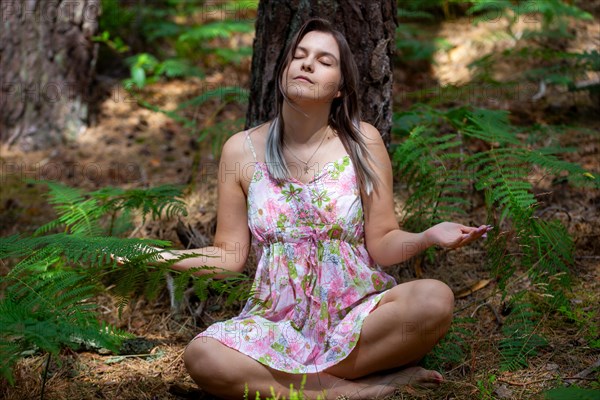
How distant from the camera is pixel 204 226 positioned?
3.80 meters

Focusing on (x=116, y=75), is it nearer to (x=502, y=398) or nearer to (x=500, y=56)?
(x=500, y=56)

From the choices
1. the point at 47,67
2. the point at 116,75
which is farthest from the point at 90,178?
the point at 116,75

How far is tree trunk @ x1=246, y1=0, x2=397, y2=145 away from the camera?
3295 millimetres

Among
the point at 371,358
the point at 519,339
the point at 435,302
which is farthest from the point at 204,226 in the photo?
the point at 519,339

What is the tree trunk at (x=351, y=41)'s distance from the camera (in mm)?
3295

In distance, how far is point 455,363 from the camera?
2.81 metres

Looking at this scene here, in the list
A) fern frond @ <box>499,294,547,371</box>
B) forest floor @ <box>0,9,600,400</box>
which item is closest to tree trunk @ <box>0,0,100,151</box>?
Result: forest floor @ <box>0,9,600,400</box>

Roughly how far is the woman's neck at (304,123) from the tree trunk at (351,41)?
32cm

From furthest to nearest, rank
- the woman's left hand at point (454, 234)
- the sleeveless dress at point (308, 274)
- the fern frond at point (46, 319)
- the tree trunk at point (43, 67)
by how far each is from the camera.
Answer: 1. the tree trunk at point (43, 67)
2. the sleeveless dress at point (308, 274)
3. the woman's left hand at point (454, 234)
4. the fern frond at point (46, 319)

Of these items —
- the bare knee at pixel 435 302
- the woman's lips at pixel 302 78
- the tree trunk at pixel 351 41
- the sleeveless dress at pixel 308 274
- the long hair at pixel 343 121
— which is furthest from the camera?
the tree trunk at pixel 351 41

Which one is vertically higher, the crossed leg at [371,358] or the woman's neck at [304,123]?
the woman's neck at [304,123]

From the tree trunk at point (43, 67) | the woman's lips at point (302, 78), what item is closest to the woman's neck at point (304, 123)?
the woman's lips at point (302, 78)

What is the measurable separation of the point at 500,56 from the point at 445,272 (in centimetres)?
276

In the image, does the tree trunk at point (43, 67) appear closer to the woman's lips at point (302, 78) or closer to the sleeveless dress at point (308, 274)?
the sleeveless dress at point (308, 274)
